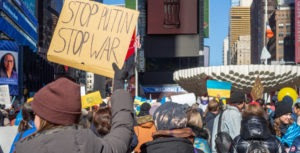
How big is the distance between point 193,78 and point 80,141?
1035 inches

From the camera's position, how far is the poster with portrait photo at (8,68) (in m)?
51.4

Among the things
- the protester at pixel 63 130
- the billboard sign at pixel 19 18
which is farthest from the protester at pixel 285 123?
the billboard sign at pixel 19 18

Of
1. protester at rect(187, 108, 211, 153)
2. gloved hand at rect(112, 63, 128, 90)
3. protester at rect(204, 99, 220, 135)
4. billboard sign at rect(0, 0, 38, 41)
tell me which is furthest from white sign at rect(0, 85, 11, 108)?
billboard sign at rect(0, 0, 38, 41)

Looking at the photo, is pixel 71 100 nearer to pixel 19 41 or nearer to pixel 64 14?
pixel 64 14

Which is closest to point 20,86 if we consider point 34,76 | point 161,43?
point 34,76

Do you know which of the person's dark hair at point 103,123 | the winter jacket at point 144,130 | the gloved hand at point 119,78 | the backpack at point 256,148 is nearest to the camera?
the gloved hand at point 119,78

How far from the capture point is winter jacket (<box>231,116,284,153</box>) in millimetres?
4652

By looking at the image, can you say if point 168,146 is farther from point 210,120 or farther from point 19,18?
point 19,18

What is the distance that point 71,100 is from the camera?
9.05 feet

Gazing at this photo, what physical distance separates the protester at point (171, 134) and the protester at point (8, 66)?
158 feet

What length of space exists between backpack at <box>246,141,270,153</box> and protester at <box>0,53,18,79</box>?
47936 millimetres

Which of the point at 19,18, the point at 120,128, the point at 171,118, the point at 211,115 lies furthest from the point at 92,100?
the point at 19,18

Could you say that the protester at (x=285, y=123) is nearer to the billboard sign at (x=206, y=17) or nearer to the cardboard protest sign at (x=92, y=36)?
the cardboard protest sign at (x=92, y=36)

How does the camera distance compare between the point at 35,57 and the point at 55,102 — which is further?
the point at 35,57
